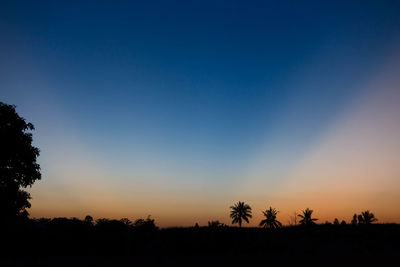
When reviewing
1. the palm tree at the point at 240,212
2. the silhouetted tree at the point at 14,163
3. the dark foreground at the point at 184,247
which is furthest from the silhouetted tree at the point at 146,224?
the palm tree at the point at 240,212

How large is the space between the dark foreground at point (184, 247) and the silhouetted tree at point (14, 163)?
386 centimetres

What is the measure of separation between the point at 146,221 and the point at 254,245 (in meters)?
11.8

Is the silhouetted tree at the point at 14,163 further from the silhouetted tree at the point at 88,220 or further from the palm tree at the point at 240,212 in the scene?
the palm tree at the point at 240,212

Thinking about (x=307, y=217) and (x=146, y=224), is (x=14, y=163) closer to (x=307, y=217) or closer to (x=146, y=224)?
(x=146, y=224)

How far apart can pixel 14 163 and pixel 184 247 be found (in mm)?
17262

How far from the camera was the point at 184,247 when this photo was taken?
20.1 metres

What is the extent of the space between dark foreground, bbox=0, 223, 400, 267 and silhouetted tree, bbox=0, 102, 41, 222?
152 inches

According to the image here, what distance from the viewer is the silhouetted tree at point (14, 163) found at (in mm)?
22516

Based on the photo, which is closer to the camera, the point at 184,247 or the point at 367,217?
the point at 184,247

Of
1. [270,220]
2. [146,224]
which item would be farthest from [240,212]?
[146,224]

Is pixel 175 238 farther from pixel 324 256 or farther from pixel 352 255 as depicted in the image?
pixel 352 255

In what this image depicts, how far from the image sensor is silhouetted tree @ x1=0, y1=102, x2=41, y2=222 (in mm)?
22516

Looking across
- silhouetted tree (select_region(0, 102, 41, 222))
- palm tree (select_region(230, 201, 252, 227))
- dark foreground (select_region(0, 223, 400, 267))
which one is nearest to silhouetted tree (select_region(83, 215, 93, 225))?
dark foreground (select_region(0, 223, 400, 267))

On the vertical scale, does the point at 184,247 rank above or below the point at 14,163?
below
